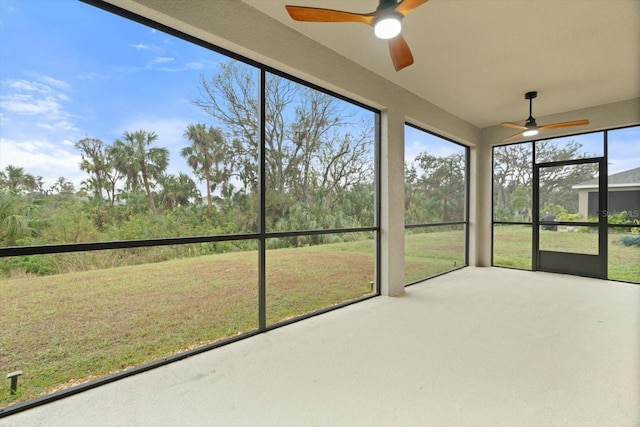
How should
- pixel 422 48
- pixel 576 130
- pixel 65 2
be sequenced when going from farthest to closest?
pixel 576 130, pixel 422 48, pixel 65 2

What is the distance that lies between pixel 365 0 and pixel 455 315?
3227 mm

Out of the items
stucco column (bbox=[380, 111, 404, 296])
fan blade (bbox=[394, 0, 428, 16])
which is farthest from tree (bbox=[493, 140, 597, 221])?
fan blade (bbox=[394, 0, 428, 16])

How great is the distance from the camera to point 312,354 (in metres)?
2.40

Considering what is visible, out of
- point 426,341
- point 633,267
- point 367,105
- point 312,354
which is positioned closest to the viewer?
point 312,354

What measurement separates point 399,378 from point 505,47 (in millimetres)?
3448

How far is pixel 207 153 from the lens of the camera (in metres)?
2.65

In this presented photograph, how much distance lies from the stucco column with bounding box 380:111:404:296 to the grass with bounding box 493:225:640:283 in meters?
3.19

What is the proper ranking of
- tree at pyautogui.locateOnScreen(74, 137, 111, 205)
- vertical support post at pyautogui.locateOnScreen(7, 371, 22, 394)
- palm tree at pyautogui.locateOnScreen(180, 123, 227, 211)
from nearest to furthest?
vertical support post at pyautogui.locateOnScreen(7, 371, 22, 394) < tree at pyautogui.locateOnScreen(74, 137, 111, 205) < palm tree at pyautogui.locateOnScreen(180, 123, 227, 211)

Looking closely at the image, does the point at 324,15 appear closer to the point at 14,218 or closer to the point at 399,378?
the point at 14,218

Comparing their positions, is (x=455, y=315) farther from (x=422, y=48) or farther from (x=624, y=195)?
(x=624, y=195)

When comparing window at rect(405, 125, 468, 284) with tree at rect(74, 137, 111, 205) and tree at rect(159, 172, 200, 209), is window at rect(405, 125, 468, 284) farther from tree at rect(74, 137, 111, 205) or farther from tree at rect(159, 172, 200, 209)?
tree at rect(74, 137, 111, 205)

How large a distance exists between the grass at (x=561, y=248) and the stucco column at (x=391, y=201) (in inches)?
126

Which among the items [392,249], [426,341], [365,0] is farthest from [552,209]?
[365,0]

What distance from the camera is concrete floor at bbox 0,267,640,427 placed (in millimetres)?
1686
